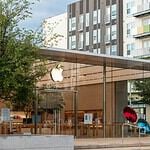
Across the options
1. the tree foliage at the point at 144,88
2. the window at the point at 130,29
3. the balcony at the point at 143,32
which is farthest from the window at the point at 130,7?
the tree foliage at the point at 144,88

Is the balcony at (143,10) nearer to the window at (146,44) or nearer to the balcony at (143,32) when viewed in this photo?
the balcony at (143,32)

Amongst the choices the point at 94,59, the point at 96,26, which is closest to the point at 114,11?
the point at 96,26

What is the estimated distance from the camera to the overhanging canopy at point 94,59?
99.5 feet

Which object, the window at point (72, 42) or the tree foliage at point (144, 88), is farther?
the window at point (72, 42)

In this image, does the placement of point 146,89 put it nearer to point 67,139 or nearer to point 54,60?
point 54,60

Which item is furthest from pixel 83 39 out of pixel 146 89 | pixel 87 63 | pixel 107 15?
pixel 87 63

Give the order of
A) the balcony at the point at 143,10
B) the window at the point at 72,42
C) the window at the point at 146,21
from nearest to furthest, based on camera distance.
Result: the balcony at the point at 143,10 → the window at the point at 146,21 → the window at the point at 72,42

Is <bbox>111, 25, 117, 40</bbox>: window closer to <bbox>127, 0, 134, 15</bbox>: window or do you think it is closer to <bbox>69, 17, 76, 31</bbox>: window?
<bbox>127, 0, 134, 15</bbox>: window

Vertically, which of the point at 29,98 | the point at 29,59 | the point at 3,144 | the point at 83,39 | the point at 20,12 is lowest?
the point at 3,144

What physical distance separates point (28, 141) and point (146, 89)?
74.1 feet

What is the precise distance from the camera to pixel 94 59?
110 feet

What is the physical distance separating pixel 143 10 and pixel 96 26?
11.0m

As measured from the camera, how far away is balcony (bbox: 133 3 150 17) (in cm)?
6888

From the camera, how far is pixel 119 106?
38656 millimetres
